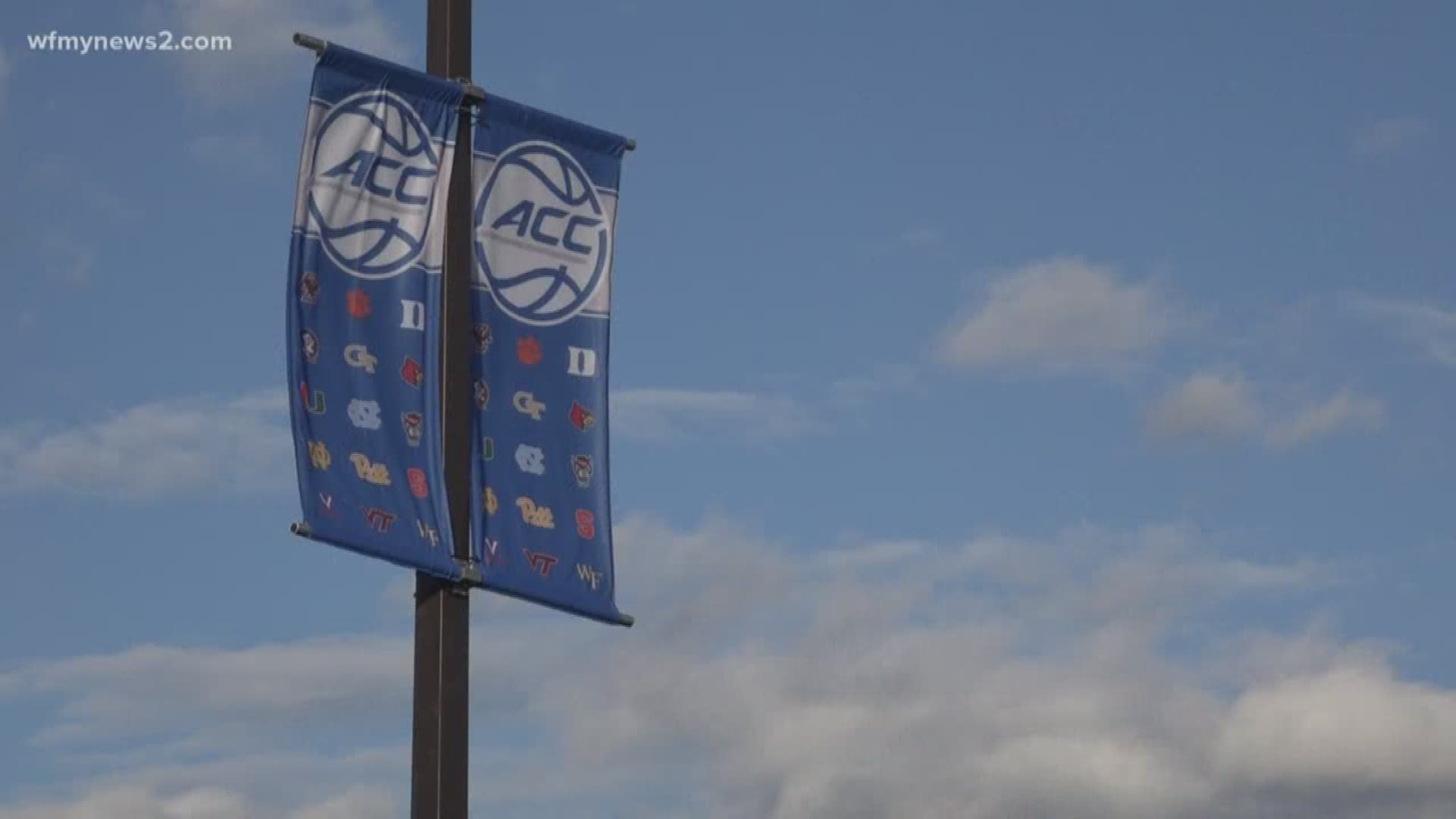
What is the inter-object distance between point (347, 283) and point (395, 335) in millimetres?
578

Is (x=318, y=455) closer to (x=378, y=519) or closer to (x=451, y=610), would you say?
(x=378, y=519)

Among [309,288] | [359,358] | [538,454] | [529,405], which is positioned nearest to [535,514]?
[538,454]

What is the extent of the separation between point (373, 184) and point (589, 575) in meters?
3.41

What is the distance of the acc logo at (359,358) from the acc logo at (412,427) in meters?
0.42

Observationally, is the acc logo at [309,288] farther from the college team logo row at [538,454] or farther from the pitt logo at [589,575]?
the pitt logo at [589,575]

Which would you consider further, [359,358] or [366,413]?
[359,358]

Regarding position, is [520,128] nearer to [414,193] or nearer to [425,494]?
[414,193]

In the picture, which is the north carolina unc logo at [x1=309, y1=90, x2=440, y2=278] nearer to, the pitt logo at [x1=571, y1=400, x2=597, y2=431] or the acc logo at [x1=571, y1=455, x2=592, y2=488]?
the pitt logo at [x1=571, y1=400, x2=597, y2=431]

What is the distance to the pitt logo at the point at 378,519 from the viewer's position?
65.3 feet

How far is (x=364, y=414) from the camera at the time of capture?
66.2ft

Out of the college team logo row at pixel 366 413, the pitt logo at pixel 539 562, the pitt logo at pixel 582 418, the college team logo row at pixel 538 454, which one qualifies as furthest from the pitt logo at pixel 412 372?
the pitt logo at pixel 539 562

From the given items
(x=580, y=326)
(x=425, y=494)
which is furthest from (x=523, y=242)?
(x=425, y=494)

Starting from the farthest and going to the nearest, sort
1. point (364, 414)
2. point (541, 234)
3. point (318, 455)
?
point (541, 234)
point (364, 414)
point (318, 455)

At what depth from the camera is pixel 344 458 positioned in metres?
19.9
